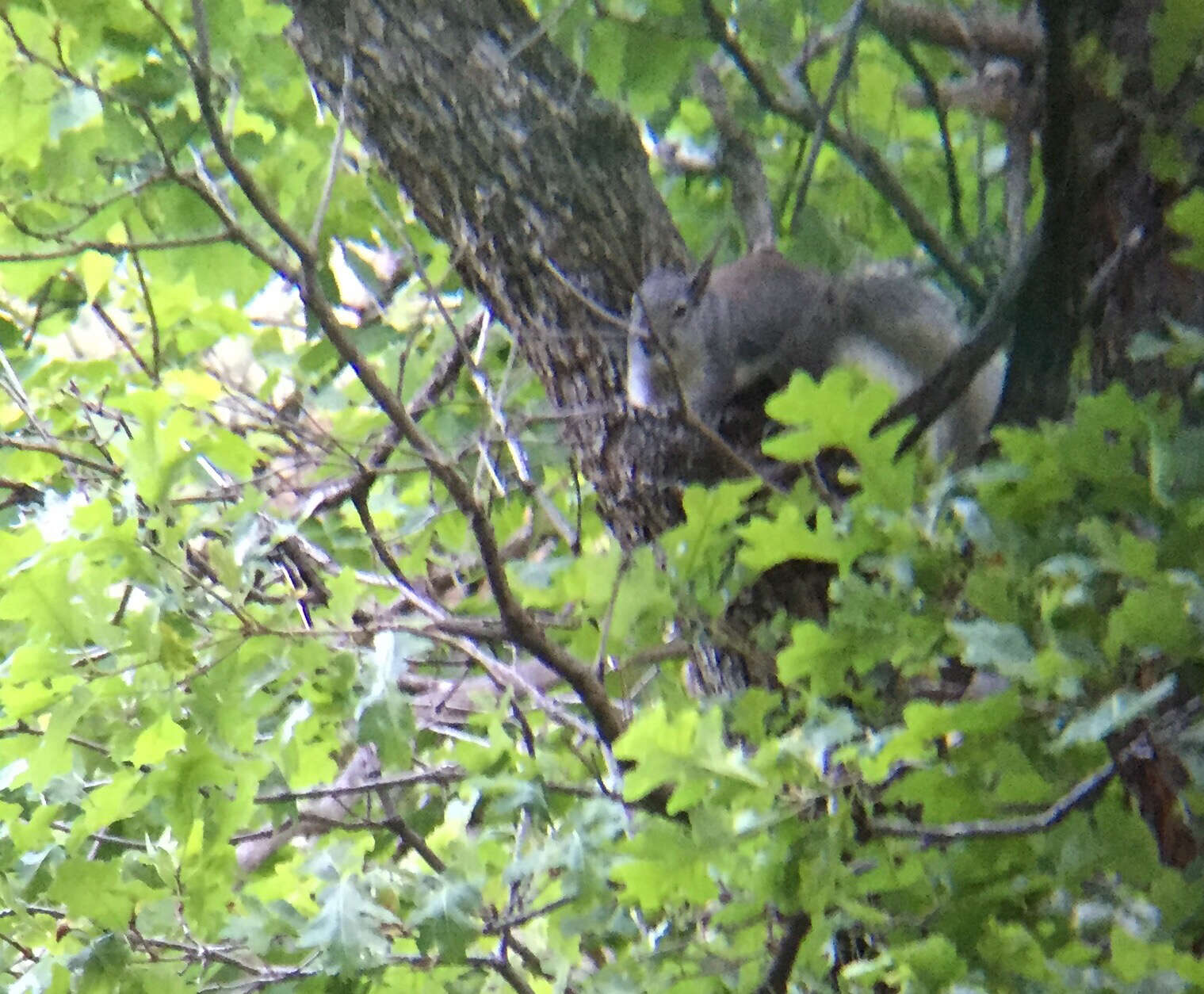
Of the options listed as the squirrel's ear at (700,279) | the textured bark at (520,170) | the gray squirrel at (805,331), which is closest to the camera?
the textured bark at (520,170)

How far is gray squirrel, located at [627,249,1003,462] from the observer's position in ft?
5.08

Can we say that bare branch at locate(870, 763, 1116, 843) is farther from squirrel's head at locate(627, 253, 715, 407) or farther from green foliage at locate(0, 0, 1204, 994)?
squirrel's head at locate(627, 253, 715, 407)

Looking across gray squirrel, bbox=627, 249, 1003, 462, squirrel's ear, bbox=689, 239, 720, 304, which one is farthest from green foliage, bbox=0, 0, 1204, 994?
gray squirrel, bbox=627, 249, 1003, 462

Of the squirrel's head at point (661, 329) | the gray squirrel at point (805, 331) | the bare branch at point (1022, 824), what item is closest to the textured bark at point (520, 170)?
the squirrel's head at point (661, 329)

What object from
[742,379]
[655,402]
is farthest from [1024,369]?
[742,379]

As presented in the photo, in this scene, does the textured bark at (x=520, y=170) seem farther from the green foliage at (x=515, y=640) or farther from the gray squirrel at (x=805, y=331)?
the gray squirrel at (x=805, y=331)

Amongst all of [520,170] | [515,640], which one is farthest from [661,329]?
[515,640]

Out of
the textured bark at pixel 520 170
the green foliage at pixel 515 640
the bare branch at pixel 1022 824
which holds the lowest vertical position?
the bare branch at pixel 1022 824

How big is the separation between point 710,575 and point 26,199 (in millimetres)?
876

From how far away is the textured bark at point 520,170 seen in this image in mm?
1188

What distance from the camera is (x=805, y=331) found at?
5.82 ft

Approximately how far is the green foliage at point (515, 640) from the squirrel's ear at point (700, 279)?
0.36 ft

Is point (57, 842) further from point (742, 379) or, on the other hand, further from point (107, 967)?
point (742, 379)

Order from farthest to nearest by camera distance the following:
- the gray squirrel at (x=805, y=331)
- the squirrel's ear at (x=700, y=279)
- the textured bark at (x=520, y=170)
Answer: the gray squirrel at (x=805, y=331) → the squirrel's ear at (x=700, y=279) → the textured bark at (x=520, y=170)
